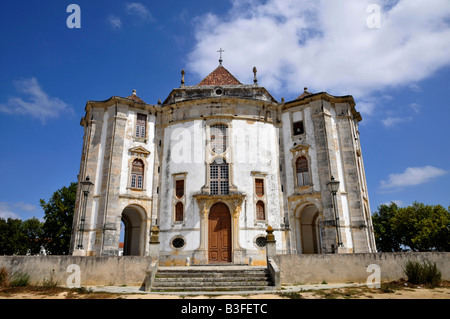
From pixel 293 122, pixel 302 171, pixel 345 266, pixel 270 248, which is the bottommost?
pixel 345 266

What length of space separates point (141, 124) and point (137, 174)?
151 inches

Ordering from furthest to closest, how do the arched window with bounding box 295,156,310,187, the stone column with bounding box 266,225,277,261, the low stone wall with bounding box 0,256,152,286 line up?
the arched window with bounding box 295,156,310,187, the stone column with bounding box 266,225,277,261, the low stone wall with bounding box 0,256,152,286

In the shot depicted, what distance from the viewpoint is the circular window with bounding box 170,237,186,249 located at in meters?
20.5

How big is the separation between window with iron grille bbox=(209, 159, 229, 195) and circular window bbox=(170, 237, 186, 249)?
3.66 metres

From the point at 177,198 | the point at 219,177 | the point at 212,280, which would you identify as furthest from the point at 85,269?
the point at 219,177

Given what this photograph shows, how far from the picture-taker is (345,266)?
14.2m

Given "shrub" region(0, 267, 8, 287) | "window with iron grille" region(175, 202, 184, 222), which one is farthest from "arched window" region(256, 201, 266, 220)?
"shrub" region(0, 267, 8, 287)

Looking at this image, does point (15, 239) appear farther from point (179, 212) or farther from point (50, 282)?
point (50, 282)

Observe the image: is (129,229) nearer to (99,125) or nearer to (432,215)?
(99,125)

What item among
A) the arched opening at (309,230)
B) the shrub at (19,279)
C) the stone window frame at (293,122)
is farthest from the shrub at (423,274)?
the shrub at (19,279)

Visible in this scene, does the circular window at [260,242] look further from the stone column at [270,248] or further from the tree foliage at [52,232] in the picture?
the tree foliage at [52,232]

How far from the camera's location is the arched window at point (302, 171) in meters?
21.9

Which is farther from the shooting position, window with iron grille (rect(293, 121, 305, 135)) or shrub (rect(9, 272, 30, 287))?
window with iron grille (rect(293, 121, 305, 135))

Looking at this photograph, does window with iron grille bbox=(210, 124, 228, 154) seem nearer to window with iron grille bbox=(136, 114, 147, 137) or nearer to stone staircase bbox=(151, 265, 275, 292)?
window with iron grille bbox=(136, 114, 147, 137)
